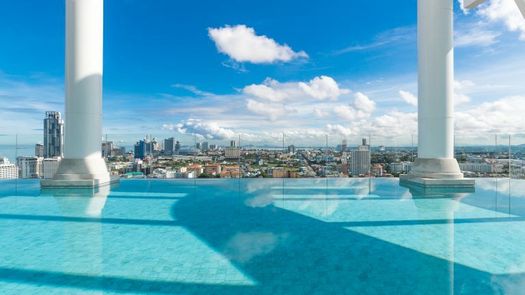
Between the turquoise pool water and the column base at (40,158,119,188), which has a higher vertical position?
the column base at (40,158,119,188)

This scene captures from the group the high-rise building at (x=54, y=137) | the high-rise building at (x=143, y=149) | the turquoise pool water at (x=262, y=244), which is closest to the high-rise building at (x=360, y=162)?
the turquoise pool water at (x=262, y=244)

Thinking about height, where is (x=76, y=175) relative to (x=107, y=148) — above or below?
below

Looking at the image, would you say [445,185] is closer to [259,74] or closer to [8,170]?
[259,74]

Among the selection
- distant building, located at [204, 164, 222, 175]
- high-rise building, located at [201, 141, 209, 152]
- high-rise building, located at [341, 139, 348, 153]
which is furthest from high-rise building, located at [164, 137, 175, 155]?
high-rise building, located at [341, 139, 348, 153]

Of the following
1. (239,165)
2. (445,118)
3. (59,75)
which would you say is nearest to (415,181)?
(445,118)

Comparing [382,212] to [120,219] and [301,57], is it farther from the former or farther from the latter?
[301,57]

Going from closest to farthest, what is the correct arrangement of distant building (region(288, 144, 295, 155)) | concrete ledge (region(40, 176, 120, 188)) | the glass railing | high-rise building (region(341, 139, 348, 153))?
concrete ledge (region(40, 176, 120, 188)) → the glass railing → high-rise building (region(341, 139, 348, 153)) → distant building (region(288, 144, 295, 155))

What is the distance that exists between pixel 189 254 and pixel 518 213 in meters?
5.21

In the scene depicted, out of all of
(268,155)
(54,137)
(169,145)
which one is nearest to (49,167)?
(54,137)

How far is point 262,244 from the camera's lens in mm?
3285

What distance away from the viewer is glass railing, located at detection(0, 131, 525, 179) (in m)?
9.02

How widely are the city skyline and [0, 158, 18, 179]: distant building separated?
1008 mm

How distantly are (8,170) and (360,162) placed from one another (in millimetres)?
10565

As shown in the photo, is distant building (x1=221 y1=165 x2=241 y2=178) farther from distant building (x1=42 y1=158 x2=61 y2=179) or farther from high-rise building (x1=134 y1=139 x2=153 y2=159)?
distant building (x1=42 y1=158 x2=61 y2=179)
